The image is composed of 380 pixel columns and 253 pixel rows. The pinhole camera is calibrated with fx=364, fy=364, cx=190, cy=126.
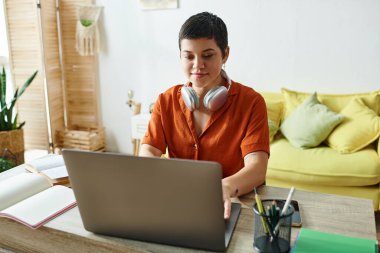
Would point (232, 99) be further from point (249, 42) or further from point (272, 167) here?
point (249, 42)

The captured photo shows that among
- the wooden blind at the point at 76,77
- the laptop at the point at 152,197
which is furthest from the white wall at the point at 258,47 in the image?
the laptop at the point at 152,197

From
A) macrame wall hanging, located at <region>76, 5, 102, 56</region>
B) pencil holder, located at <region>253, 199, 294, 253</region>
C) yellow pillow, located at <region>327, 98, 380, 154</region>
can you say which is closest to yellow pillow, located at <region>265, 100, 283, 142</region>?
yellow pillow, located at <region>327, 98, 380, 154</region>

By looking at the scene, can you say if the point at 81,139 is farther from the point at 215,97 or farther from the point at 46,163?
the point at 215,97

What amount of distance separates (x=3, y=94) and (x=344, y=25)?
9.45 feet

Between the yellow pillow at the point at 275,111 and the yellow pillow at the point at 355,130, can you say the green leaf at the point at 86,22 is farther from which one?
the yellow pillow at the point at 355,130

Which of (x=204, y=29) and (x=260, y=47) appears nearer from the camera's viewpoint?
(x=204, y=29)

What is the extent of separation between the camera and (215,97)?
1.33 meters

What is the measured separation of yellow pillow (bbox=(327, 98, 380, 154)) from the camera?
2502 millimetres

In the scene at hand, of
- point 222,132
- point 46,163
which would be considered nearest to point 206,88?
point 222,132

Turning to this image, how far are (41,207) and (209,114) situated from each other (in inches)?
26.7

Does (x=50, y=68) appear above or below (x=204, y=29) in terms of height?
below

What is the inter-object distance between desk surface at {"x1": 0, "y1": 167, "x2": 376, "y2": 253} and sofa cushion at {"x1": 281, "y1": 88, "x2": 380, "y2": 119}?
1913mm

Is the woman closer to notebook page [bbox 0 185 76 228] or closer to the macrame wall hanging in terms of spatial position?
notebook page [bbox 0 185 76 228]

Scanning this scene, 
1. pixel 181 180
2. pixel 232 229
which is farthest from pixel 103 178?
pixel 232 229
